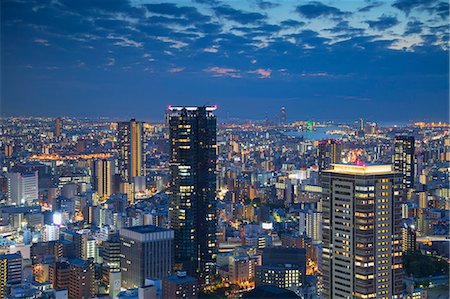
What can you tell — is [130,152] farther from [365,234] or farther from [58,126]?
[365,234]

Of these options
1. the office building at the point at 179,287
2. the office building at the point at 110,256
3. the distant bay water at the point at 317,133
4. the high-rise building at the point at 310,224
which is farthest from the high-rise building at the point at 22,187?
the office building at the point at 179,287

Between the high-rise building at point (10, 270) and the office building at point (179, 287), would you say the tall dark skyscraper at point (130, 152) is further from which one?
the office building at point (179, 287)

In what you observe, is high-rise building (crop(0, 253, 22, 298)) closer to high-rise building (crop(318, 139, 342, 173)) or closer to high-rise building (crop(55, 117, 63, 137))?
high-rise building (crop(55, 117, 63, 137))

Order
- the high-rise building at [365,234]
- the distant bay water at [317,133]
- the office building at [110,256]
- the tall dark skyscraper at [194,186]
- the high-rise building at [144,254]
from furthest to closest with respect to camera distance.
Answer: the distant bay water at [317,133] → the tall dark skyscraper at [194,186] → the office building at [110,256] → the high-rise building at [144,254] → the high-rise building at [365,234]

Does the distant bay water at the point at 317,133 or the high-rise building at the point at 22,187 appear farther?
the high-rise building at the point at 22,187

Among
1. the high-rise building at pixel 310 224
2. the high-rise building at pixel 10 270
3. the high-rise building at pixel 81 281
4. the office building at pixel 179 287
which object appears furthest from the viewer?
the high-rise building at pixel 310 224
